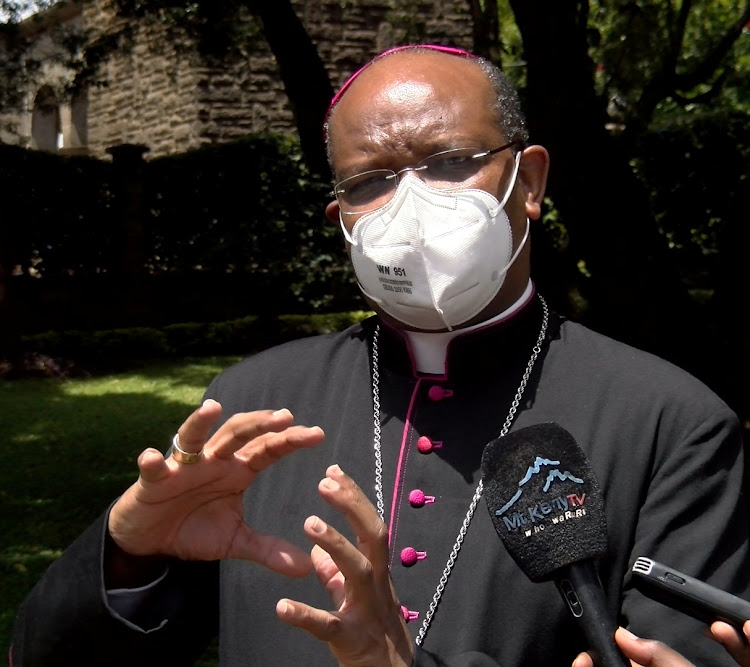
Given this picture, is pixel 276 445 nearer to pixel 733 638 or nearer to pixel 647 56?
pixel 733 638

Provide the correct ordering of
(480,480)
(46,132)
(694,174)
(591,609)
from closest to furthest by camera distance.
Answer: (591,609) → (480,480) → (694,174) → (46,132)

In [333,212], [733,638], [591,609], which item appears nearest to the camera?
[733,638]

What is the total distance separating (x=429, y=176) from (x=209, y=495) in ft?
2.78

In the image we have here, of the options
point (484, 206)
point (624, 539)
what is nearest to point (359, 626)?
point (624, 539)

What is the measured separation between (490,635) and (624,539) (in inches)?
12.2

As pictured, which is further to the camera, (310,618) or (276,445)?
(276,445)

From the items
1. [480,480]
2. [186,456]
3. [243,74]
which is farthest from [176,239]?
[186,456]

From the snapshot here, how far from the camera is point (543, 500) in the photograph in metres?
1.60

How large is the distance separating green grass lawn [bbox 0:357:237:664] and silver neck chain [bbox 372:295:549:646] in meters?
3.42

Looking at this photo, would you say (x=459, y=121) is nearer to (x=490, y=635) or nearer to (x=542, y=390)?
(x=542, y=390)

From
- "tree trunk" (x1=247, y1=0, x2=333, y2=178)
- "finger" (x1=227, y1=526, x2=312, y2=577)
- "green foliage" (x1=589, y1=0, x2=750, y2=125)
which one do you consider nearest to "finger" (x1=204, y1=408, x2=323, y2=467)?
"finger" (x1=227, y1=526, x2=312, y2=577)

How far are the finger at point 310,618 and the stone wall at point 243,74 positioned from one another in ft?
47.6

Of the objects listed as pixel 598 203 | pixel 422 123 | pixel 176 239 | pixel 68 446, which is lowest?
pixel 68 446

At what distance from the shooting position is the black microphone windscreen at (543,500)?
1538 millimetres
